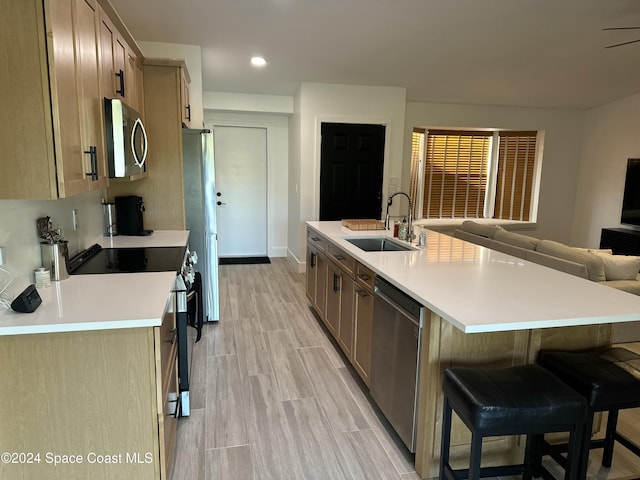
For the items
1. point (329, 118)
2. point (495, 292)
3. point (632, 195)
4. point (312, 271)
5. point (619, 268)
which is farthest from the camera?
point (632, 195)

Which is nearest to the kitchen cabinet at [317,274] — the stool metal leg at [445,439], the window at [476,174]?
the stool metal leg at [445,439]

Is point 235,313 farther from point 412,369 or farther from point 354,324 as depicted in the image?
point 412,369

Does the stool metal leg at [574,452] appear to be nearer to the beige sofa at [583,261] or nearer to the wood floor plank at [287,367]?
the wood floor plank at [287,367]

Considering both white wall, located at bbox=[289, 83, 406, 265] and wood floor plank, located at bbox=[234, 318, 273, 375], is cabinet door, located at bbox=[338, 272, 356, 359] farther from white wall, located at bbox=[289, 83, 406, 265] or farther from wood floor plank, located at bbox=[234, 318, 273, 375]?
white wall, located at bbox=[289, 83, 406, 265]

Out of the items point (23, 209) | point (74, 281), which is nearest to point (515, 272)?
point (74, 281)

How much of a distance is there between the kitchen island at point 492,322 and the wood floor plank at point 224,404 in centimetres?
100

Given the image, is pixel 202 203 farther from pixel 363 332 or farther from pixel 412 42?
pixel 412 42

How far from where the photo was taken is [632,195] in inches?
238

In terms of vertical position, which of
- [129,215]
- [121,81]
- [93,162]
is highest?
[121,81]

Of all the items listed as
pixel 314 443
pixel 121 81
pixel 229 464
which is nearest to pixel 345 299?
pixel 314 443

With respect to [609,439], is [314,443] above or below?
below

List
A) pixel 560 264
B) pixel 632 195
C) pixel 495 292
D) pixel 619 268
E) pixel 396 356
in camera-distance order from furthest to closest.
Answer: pixel 632 195 < pixel 619 268 < pixel 560 264 < pixel 396 356 < pixel 495 292

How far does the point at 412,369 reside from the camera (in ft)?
6.55

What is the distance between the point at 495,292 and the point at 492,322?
0.42 meters
